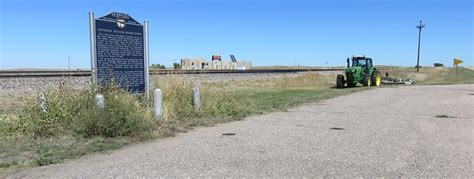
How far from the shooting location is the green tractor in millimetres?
30562

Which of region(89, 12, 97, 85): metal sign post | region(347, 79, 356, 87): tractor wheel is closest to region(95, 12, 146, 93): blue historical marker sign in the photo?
region(89, 12, 97, 85): metal sign post

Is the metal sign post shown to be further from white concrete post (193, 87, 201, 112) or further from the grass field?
white concrete post (193, 87, 201, 112)

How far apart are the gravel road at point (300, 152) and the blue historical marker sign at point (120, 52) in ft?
6.99

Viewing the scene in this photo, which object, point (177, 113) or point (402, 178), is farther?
point (177, 113)

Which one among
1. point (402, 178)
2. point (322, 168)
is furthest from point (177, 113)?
point (402, 178)

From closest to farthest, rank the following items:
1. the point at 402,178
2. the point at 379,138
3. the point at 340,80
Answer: the point at 402,178, the point at 379,138, the point at 340,80

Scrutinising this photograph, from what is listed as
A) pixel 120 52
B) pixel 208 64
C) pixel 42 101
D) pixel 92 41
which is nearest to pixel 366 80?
pixel 120 52

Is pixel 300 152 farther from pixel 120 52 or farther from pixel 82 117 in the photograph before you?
pixel 120 52

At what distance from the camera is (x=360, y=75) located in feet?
102

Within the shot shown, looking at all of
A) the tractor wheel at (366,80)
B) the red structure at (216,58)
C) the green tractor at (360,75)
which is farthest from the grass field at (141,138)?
the red structure at (216,58)

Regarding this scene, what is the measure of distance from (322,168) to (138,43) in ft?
19.4

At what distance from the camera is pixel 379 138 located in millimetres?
8258

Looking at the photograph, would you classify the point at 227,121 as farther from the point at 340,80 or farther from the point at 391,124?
the point at 340,80

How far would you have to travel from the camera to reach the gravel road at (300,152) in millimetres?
5766
